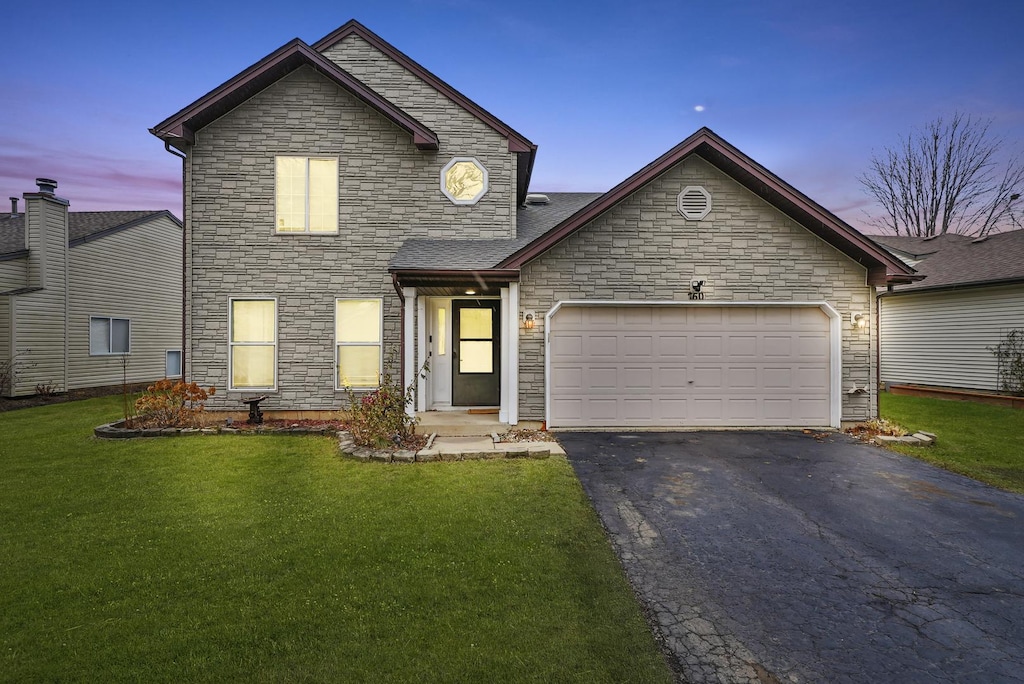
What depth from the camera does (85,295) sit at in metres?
15.0

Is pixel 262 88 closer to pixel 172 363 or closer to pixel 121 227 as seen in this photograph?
pixel 121 227

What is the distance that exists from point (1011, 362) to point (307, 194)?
19481mm

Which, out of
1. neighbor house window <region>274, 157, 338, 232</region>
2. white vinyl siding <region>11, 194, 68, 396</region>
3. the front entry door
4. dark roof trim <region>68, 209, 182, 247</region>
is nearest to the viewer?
neighbor house window <region>274, 157, 338, 232</region>

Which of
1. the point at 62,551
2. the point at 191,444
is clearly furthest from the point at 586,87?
the point at 62,551

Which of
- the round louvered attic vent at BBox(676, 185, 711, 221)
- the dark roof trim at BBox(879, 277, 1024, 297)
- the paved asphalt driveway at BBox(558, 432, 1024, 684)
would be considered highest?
the round louvered attic vent at BBox(676, 185, 711, 221)

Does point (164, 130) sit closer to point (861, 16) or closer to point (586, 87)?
point (861, 16)

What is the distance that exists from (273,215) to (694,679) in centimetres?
1069

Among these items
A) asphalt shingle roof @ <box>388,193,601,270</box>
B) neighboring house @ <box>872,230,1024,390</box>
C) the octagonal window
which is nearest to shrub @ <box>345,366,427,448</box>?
asphalt shingle roof @ <box>388,193,601,270</box>

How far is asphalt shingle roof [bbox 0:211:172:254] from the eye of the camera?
47.1ft

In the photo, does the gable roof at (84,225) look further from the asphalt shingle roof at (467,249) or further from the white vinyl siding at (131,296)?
the asphalt shingle roof at (467,249)

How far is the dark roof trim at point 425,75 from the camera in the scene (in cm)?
1044

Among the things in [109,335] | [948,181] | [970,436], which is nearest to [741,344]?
[970,436]

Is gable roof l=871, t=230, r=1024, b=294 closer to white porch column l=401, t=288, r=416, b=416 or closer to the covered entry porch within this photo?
the covered entry porch

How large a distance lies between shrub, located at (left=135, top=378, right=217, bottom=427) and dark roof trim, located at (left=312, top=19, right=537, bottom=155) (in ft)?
26.6
